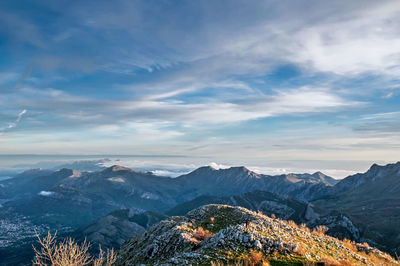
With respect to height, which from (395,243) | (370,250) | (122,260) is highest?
(370,250)

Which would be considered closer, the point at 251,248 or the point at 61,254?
the point at 61,254

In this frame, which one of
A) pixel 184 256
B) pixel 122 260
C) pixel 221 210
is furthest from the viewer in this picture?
pixel 221 210

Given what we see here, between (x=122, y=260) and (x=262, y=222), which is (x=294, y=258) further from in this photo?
(x=122, y=260)

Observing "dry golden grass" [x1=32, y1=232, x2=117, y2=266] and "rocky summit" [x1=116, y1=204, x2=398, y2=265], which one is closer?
"dry golden grass" [x1=32, y1=232, x2=117, y2=266]

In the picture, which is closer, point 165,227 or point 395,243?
point 165,227

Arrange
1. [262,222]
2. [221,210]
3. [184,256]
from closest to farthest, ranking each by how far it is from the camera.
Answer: [184,256]
[262,222]
[221,210]

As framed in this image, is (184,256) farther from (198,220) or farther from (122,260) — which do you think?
(122,260)

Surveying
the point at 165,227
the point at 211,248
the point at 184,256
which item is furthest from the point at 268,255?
the point at 165,227

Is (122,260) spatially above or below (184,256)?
below

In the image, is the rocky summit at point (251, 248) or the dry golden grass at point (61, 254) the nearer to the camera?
the dry golden grass at point (61, 254)

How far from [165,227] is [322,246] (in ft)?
83.9

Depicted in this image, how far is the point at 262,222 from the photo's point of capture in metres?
32.7

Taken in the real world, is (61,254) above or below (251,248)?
below

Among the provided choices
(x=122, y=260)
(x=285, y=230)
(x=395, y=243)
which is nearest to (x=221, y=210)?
(x=285, y=230)
